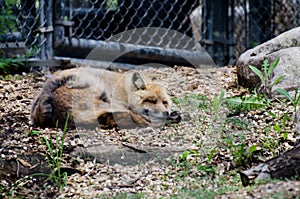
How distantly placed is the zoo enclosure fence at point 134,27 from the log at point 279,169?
13.8 ft

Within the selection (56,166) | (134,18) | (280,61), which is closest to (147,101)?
(56,166)

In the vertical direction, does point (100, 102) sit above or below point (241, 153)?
above

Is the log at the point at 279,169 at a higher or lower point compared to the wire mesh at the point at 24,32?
lower

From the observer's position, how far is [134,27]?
27.5 feet

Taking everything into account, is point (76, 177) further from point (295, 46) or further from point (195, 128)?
point (295, 46)

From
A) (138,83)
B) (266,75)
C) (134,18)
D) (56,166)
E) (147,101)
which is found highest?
(134,18)

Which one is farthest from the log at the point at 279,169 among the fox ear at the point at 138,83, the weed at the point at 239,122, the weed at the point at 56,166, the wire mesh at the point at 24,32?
the wire mesh at the point at 24,32

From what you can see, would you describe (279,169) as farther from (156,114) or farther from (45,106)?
(45,106)

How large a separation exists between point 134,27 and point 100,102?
356 centimetres

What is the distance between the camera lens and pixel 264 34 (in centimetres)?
977

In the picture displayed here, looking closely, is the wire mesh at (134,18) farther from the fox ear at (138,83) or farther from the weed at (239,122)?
the weed at (239,122)

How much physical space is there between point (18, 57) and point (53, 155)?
304cm

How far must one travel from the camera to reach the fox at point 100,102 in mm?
4902

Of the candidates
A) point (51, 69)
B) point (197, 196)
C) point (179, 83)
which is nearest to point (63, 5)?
point (51, 69)
